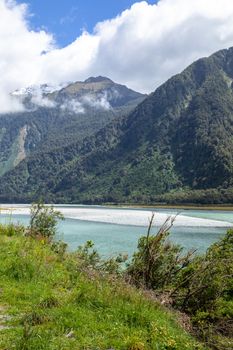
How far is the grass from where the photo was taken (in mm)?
8266

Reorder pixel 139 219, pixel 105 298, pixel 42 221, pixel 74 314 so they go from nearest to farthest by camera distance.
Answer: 1. pixel 74 314
2. pixel 105 298
3. pixel 42 221
4. pixel 139 219

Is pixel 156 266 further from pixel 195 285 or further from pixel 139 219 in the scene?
pixel 139 219

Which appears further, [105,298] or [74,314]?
[105,298]

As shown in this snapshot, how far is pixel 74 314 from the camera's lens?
9312 mm

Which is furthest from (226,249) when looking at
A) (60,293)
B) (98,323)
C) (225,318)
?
(98,323)

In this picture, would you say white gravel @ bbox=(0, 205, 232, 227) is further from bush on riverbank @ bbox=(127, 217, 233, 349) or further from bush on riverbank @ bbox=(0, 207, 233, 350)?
bush on riverbank @ bbox=(127, 217, 233, 349)

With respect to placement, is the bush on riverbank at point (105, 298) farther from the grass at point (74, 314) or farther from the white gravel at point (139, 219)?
the white gravel at point (139, 219)

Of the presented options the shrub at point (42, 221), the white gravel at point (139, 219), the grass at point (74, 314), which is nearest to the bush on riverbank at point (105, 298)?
the grass at point (74, 314)

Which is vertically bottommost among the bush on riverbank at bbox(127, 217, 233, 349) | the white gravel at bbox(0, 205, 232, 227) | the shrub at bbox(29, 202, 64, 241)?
the white gravel at bbox(0, 205, 232, 227)

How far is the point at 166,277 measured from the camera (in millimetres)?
14773

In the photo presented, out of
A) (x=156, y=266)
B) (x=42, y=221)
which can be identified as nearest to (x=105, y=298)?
(x=156, y=266)

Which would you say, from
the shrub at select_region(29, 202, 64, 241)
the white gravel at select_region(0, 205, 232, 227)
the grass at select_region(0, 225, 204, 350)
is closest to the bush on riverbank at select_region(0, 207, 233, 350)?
the grass at select_region(0, 225, 204, 350)

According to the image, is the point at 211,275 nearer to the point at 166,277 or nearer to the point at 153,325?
the point at 166,277

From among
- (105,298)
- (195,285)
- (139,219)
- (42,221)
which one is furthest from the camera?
(139,219)
